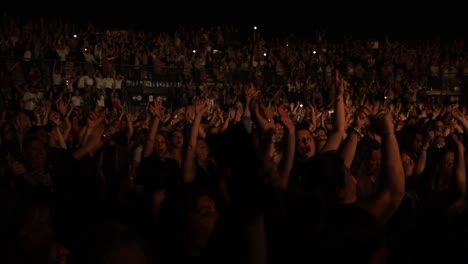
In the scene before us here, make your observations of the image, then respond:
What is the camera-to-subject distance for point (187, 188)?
326 cm

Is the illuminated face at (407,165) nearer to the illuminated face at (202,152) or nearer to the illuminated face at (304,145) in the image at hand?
the illuminated face at (304,145)

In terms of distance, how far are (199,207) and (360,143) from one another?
3.15 meters

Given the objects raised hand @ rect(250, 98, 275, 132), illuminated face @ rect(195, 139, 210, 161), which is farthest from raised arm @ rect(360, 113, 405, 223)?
illuminated face @ rect(195, 139, 210, 161)

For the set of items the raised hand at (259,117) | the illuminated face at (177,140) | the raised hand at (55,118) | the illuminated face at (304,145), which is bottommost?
the raised hand at (55,118)

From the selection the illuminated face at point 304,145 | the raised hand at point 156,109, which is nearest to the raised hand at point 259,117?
the illuminated face at point 304,145

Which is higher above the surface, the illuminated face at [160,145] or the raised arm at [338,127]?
the raised arm at [338,127]

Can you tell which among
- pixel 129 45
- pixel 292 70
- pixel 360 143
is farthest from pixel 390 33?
pixel 360 143

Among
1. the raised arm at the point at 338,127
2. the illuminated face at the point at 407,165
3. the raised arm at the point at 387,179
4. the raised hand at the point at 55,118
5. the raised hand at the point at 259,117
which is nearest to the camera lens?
the raised arm at the point at 387,179

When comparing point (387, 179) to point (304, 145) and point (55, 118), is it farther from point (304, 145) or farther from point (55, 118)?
point (55, 118)

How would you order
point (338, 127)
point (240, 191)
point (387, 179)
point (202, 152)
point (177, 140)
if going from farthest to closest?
point (177, 140) < point (202, 152) < point (338, 127) < point (387, 179) < point (240, 191)

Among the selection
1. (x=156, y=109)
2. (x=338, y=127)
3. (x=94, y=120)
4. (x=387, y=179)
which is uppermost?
(x=387, y=179)

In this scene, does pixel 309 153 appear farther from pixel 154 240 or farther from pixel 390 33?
pixel 390 33

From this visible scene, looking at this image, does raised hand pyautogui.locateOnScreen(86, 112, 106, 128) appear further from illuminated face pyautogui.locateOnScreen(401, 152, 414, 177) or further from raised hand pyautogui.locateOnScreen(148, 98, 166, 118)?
illuminated face pyautogui.locateOnScreen(401, 152, 414, 177)

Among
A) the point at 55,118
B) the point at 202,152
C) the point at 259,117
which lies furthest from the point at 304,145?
the point at 55,118
